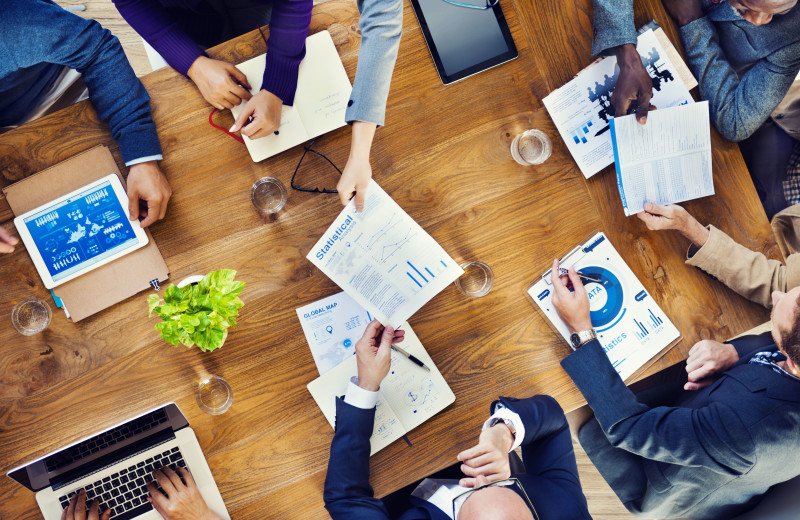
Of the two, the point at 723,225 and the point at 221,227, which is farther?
the point at 723,225

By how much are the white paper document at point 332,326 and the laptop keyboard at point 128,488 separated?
0.44 m

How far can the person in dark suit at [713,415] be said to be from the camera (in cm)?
124

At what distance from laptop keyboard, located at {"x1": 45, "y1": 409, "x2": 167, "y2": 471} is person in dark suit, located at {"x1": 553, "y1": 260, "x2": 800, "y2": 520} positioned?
1.08 meters

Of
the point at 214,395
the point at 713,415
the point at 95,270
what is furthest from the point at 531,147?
the point at 95,270

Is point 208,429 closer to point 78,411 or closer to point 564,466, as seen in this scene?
point 78,411

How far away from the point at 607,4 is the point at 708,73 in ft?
1.24

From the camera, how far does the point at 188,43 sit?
4.40 ft

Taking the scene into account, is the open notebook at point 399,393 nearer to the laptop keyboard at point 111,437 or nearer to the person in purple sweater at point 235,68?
the laptop keyboard at point 111,437

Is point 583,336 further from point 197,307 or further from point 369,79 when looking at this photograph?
point 197,307

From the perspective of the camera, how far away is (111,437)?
1.27 m

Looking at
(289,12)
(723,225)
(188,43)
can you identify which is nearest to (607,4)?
(723,225)

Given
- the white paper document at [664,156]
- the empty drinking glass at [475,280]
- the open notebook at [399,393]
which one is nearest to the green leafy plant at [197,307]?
the open notebook at [399,393]

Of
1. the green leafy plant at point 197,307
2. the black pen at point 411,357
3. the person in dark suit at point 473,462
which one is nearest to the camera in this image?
the green leafy plant at point 197,307

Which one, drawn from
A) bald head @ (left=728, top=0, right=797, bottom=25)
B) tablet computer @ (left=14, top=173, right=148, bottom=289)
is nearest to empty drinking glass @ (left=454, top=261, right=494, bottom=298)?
tablet computer @ (left=14, top=173, right=148, bottom=289)
